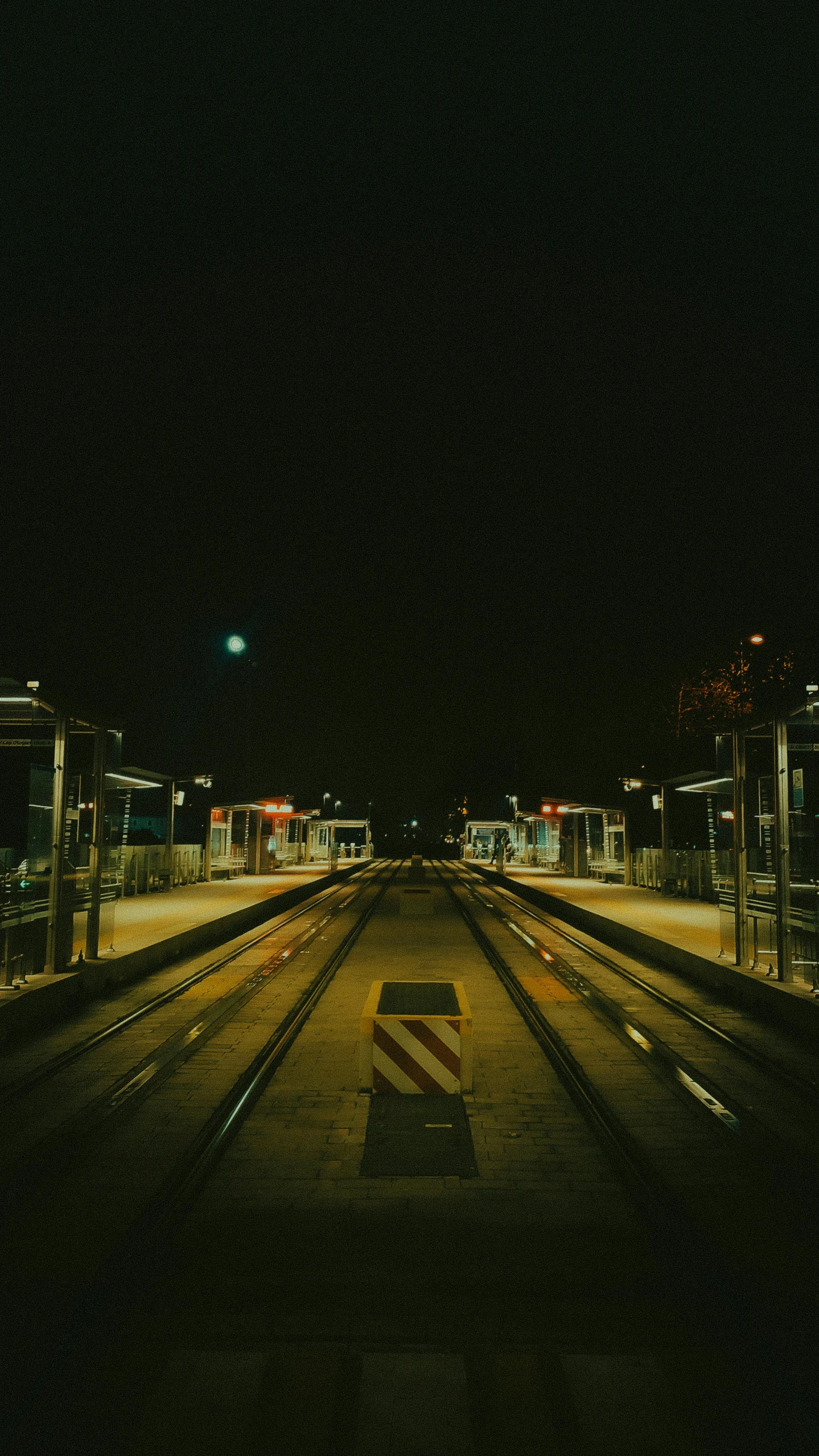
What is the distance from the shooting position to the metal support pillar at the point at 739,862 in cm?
1225

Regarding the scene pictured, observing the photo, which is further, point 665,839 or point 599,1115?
point 665,839

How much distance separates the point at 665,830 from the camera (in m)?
27.0

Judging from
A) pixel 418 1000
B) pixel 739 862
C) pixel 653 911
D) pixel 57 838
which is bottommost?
pixel 653 911

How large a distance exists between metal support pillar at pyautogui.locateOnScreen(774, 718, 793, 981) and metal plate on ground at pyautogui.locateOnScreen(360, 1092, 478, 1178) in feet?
17.2

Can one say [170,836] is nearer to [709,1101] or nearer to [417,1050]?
[417,1050]

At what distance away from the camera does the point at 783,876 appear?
10828mm

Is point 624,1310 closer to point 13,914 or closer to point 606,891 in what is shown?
point 13,914

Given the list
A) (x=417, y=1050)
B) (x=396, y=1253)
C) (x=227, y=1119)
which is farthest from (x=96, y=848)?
(x=396, y=1253)

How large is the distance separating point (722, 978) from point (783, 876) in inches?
76.8

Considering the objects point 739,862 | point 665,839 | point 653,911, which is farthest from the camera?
point 665,839

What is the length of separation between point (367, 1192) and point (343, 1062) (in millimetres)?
3058

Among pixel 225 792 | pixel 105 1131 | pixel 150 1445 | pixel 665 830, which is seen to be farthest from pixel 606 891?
pixel 150 1445

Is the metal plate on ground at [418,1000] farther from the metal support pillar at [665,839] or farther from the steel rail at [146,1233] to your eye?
the metal support pillar at [665,839]

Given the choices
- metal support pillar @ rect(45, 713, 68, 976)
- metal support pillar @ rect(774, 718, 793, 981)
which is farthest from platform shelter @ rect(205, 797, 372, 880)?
metal support pillar @ rect(774, 718, 793, 981)
